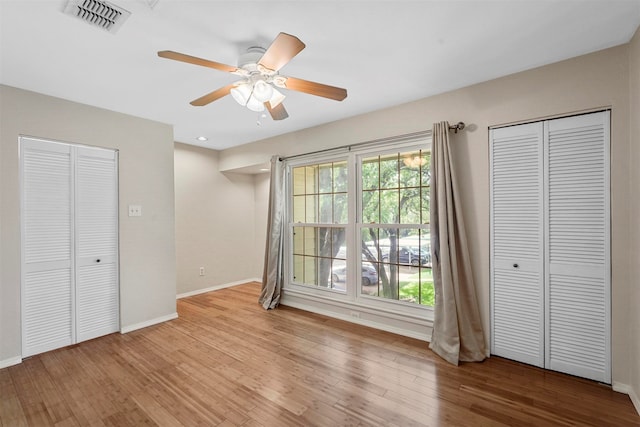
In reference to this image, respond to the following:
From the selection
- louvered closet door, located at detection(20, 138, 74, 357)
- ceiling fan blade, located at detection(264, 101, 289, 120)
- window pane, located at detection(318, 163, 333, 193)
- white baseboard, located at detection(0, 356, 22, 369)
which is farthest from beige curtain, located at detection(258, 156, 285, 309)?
white baseboard, located at detection(0, 356, 22, 369)

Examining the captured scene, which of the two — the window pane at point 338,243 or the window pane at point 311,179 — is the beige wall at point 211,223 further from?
the window pane at point 338,243

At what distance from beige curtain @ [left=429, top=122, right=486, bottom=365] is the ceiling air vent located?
2577 millimetres

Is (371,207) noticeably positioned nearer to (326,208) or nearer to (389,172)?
(389,172)

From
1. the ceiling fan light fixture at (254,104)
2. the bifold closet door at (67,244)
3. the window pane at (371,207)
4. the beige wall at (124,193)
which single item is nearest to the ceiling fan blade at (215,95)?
the ceiling fan light fixture at (254,104)

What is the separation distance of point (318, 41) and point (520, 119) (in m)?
1.84

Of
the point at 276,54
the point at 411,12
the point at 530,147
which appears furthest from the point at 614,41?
the point at 276,54

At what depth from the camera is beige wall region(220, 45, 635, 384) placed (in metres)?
2.12

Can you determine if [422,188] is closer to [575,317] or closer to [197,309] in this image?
[575,317]

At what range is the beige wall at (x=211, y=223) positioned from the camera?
4.79m

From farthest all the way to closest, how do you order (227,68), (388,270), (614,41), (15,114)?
(388,270) → (15,114) → (614,41) → (227,68)

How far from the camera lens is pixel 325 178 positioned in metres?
4.03

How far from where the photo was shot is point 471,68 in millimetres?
2420

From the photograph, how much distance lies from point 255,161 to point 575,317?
419 cm

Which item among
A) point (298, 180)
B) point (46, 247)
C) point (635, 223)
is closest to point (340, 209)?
point (298, 180)
